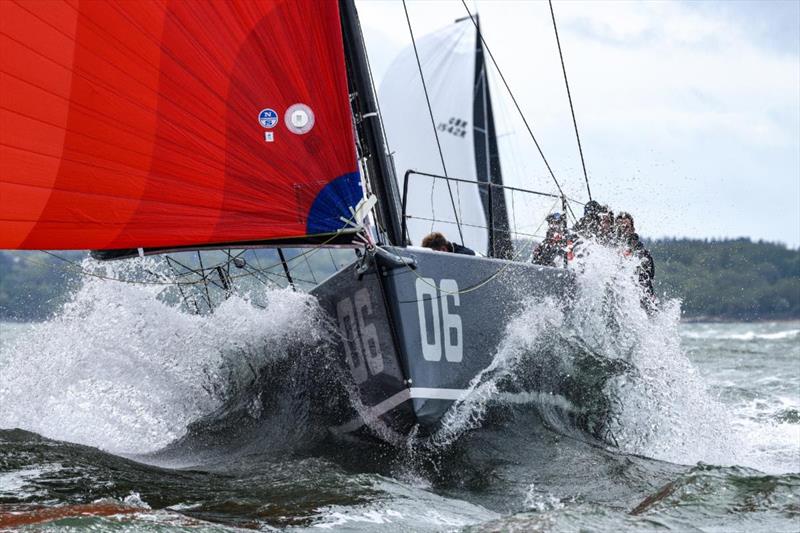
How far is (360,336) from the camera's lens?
456 cm

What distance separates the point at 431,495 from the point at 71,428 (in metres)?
2.41

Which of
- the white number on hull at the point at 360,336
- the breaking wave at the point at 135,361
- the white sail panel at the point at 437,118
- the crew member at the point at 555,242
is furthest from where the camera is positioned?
the white sail panel at the point at 437,118

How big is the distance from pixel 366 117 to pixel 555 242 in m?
1.69

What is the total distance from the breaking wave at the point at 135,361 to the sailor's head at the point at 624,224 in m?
2.27

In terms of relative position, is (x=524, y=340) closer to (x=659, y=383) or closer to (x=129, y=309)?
(x=659, y=383)

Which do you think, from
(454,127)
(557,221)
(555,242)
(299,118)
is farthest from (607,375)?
(454,127)

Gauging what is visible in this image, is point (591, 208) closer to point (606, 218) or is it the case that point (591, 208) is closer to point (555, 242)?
point (606, 218)

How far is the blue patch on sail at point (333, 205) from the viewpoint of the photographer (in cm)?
438

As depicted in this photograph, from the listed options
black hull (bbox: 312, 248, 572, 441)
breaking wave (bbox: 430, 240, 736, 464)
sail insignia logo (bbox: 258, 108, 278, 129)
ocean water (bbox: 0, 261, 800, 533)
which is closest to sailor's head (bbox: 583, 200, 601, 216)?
breaking wave (bbox: 430, 240, 736, 464)

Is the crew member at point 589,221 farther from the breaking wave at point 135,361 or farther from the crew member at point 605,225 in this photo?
the breaking wave at point 135,361

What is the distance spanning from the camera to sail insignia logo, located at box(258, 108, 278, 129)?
433 cm

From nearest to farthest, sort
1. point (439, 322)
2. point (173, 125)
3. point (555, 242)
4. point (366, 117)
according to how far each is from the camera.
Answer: point (173, 125), point (439, 322), point (366, 117), point (555, 242)

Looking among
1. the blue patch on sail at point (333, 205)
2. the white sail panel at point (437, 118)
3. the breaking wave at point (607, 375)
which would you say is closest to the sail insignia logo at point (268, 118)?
the blue patch on sail at point (333, 205)

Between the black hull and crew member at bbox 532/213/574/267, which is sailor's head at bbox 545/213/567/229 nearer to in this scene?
crew member at bbox 532/213/574/267
